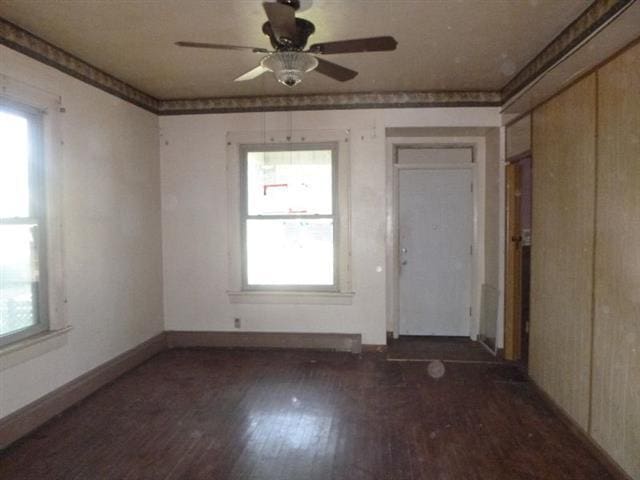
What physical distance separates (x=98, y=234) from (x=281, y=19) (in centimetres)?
274

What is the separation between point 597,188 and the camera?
2844mm

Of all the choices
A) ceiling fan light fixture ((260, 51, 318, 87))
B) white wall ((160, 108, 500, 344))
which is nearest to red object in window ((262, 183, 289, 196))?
white wall ((160, 108, 500, 344))

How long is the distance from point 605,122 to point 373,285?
107 inches

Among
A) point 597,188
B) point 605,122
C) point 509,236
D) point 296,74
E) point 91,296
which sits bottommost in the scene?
point 91,296

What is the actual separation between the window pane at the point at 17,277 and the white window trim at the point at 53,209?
11 centimetres

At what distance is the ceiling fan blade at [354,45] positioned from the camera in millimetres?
2416

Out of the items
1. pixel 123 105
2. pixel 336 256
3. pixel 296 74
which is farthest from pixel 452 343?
pixel 123 105

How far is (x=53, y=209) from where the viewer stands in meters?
3.41

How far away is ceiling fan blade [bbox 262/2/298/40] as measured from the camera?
203cm

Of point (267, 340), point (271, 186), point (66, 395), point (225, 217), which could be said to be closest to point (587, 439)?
point (267, 340)

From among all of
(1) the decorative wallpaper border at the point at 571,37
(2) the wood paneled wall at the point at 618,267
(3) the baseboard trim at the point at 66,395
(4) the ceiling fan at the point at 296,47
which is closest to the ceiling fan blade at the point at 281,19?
(4) the ceiling fan at the point at 296,47

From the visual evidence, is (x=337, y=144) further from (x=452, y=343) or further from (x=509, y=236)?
(x=452, y=343)

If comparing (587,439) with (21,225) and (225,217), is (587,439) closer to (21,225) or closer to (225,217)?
(225,217)

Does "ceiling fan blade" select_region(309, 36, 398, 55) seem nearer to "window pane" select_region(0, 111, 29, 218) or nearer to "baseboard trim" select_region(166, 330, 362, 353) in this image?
"window pane" select_region(0, 111, 29, 218)
